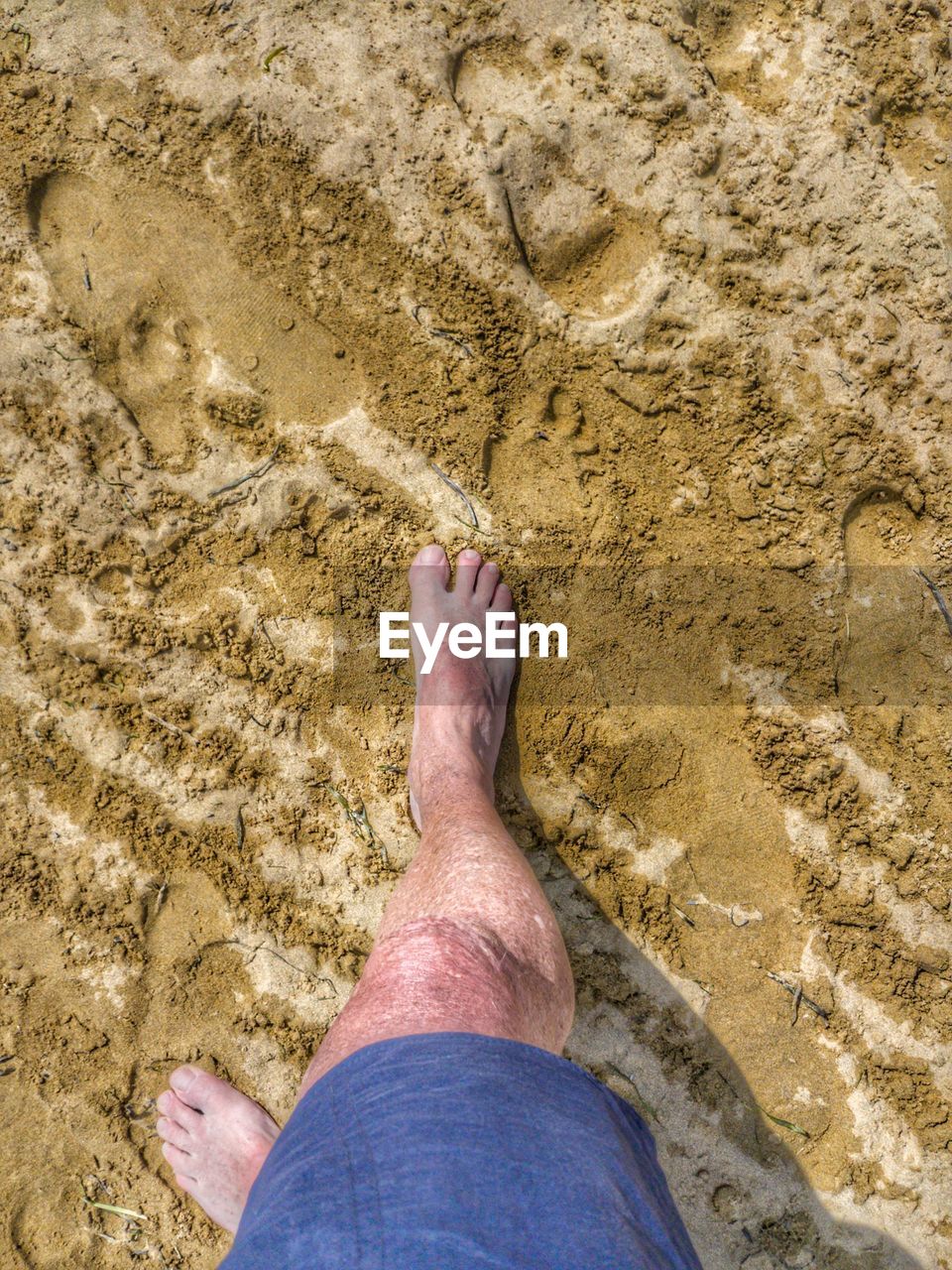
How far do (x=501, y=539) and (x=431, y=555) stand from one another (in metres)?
0.18

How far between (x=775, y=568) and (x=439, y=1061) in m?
1.38

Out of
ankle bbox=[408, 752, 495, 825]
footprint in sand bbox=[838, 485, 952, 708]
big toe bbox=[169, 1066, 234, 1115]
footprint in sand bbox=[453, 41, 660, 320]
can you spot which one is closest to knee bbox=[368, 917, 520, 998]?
ankle bbox=[408, 752, 495, 825]

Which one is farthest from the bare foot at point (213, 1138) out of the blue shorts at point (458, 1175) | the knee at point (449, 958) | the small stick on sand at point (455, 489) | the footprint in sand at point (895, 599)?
the footprint in sand at point (895, 599)

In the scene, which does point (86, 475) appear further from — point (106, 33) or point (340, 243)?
point (106, 33)

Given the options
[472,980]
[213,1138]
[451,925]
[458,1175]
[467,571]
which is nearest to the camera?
[458,1175]

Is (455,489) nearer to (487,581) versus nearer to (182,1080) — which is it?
(487,581)

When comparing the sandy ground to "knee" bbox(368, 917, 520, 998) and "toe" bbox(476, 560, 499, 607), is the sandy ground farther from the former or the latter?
"knee" bbox(368, 917, 520, 998)

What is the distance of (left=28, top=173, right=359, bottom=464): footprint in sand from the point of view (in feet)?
6.72

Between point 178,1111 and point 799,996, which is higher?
point 799,996

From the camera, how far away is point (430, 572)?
6.92 ft

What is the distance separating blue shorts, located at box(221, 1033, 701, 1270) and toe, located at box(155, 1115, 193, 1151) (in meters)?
0.89

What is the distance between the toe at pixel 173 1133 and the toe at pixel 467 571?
4.80 feet

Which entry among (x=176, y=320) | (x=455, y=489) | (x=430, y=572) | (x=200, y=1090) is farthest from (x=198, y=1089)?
(x=176, y=320)

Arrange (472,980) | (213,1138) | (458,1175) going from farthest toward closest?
(213,1138)
(472,980)
(458,1175)
